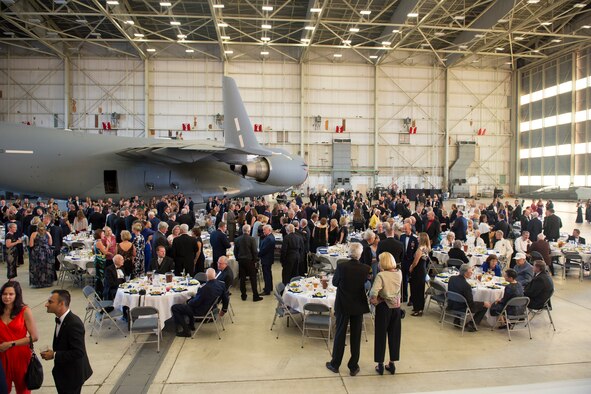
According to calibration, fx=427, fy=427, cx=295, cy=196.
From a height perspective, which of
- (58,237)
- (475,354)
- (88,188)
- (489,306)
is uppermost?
(88,188)

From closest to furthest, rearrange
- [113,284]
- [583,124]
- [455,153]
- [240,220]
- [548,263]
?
[113,284], [548,263], [240,220], [583,124], [455,153]

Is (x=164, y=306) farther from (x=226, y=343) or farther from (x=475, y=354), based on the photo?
(x=475, y=354)

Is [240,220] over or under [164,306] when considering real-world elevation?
over

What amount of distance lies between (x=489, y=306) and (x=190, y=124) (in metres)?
32.6

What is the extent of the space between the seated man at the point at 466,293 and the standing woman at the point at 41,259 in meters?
9.12

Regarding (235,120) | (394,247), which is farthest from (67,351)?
(235,120)

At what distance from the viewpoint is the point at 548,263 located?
1110 cm

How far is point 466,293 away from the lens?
7645 millimetres

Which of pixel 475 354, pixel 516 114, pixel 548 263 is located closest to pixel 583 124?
pixel 516 114

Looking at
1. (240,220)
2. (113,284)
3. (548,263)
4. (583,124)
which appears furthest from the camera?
(583,124)

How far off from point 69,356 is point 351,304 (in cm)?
349

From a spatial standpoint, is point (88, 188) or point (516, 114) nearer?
point (88, 188)

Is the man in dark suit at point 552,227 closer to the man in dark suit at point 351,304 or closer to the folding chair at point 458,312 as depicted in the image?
the folding chair at point 458,312

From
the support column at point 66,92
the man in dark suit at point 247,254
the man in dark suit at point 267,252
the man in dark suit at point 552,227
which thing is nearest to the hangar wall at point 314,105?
the support column at point 66,92
